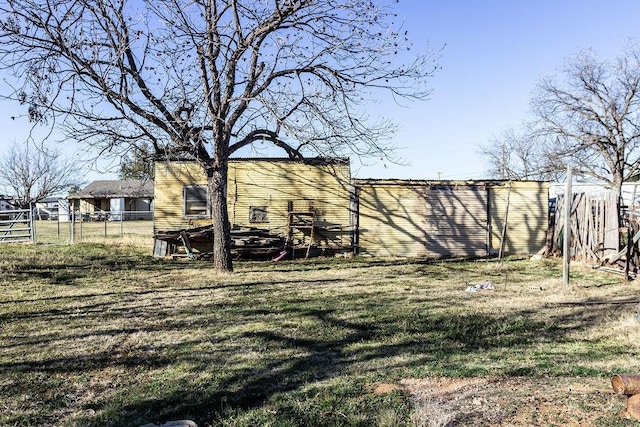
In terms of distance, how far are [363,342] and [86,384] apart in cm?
305

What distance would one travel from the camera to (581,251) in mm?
13844

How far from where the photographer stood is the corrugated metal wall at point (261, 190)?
54.8 ft

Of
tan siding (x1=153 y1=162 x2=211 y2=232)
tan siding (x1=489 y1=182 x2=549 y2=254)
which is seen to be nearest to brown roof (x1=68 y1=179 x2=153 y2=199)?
tan siding (x1=153 y1=162 x2=211 y2=232)

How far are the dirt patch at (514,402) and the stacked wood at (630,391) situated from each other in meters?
0.08

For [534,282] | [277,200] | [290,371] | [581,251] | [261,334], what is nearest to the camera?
[290,371]

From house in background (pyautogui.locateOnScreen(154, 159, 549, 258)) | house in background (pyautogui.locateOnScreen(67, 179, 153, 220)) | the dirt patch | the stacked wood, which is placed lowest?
the dirt patch

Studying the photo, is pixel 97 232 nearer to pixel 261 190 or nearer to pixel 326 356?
pixel 261 190

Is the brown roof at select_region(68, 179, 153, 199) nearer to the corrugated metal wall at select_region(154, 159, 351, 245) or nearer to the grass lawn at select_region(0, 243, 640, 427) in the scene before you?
the corrugated metal wall at select_region(154, 159, 351, 245)

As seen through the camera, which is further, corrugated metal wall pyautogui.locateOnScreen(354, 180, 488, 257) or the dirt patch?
corrugated metal wall pyautogui.locateOnScreen(354, 180, 488, 257)

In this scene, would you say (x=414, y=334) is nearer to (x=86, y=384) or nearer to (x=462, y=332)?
(x=462, y=332)

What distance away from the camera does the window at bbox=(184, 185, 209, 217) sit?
16.7 m

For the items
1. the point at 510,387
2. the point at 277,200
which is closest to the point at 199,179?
the point at 277,200

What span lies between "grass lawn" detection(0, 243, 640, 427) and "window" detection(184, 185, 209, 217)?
19.6ft

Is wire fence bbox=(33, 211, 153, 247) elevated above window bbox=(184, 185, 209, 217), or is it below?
below
